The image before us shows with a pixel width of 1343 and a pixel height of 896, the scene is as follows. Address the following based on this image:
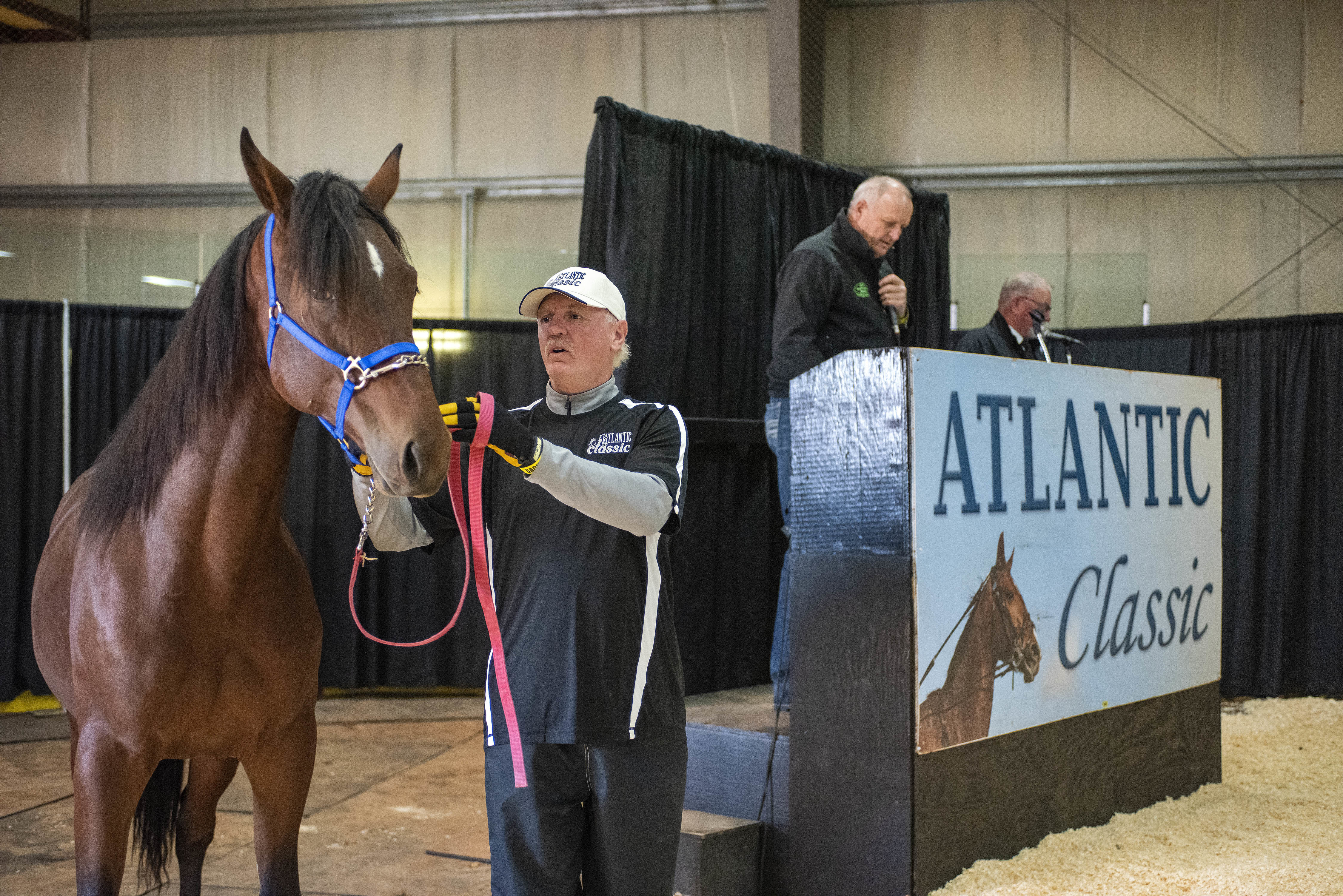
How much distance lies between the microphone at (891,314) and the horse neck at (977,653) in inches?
42.5

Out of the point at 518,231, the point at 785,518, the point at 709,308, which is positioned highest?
the point at 518,231

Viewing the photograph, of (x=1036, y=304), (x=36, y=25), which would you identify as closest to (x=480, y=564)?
(x=1036, y=304)

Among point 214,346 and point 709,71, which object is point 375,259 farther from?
point 709,71

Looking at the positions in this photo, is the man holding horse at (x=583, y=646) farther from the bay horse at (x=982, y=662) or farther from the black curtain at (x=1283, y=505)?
the black curtain at (x=1283, y=505)

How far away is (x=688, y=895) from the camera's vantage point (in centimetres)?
273

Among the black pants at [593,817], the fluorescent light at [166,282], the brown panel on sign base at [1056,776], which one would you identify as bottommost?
the brown panel on sign base at [1056,776]

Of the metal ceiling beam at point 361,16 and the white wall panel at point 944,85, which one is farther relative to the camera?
the metal ceiling beam at point 361,16

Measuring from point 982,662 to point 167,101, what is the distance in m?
7.21

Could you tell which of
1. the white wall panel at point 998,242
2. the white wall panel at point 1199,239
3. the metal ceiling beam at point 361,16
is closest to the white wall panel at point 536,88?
the metal ceiling beam at point 361,16

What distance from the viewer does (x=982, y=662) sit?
2.63 metres

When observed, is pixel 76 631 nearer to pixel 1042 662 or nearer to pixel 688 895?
pixel 688 895

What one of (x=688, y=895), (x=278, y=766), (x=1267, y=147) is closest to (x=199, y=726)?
(x=278, y=766)

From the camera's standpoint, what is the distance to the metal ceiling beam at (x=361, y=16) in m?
7.41

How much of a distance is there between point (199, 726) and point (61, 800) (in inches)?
113
